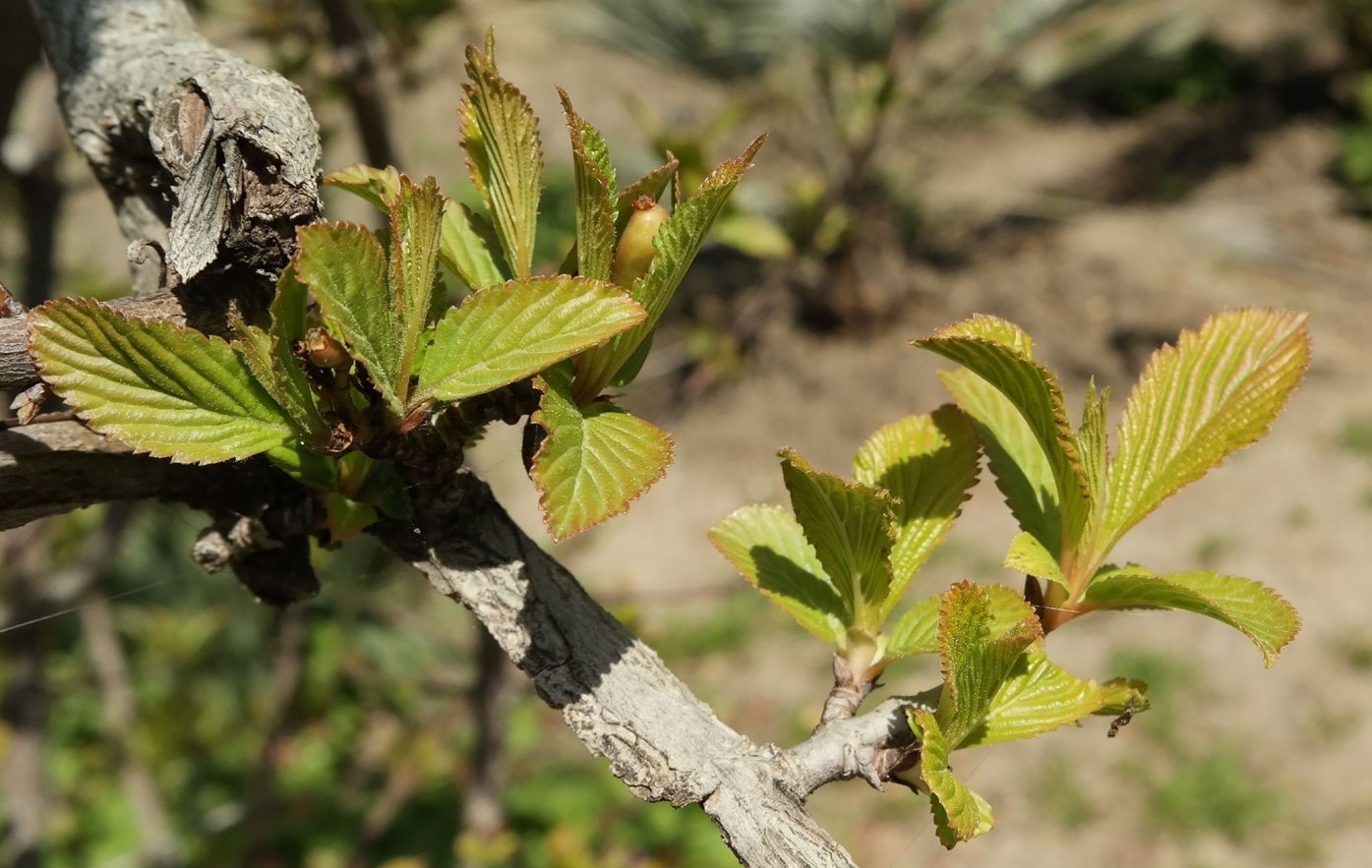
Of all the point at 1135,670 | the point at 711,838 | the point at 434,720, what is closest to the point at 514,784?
the point at 434,720

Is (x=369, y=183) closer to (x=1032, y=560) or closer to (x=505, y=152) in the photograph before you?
(x=505, y=152)

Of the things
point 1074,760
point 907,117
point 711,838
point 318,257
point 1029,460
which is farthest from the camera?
point 907,117

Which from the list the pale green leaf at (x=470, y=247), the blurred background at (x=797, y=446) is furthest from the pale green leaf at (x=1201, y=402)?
the blurred background at (x=797, y=446)

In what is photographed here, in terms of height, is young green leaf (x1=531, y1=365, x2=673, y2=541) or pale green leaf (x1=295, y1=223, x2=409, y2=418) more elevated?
pale green leaf (x1=295, y1=223, x2=409, y2=418)

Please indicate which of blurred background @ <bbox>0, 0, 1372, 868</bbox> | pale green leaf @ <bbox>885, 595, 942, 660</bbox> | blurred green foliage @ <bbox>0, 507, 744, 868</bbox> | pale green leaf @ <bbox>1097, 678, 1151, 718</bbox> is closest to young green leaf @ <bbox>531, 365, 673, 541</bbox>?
pale green leaf @ <bbox>885, 595, 942, 660</bbox>

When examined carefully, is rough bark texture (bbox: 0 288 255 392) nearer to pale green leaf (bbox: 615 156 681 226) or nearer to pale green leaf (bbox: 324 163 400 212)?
pale green leaf (bbox: 324 163 400 212)

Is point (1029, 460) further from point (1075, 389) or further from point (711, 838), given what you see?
point (1075, 389)

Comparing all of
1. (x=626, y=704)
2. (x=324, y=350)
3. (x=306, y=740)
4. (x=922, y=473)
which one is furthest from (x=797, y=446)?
(x=324, y=350)
